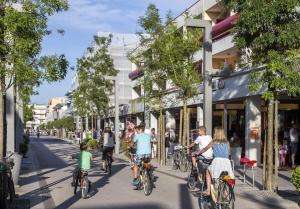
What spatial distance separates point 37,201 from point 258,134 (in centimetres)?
1329

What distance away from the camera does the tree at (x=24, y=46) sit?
12602 millimetres

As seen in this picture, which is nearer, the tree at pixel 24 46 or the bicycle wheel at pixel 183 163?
the tree at pixel 24 46

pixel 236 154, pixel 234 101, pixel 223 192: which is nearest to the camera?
pixel 223 192

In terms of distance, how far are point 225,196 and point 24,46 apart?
5.95 metres

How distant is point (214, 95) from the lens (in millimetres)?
27531

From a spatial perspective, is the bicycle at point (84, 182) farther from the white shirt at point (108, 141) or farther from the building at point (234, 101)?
the white shirt at point (108, 141)

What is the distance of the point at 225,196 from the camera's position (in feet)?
32.6

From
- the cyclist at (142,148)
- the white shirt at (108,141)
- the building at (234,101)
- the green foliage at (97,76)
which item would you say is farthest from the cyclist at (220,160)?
the green foliage at (97,76)

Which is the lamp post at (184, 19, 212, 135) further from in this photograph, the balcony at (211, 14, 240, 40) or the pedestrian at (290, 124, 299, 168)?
the balcony at (211, 14, 240, 40)

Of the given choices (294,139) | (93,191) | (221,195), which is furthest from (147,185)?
(294,139)

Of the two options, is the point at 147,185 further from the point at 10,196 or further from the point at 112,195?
the point at 10,196

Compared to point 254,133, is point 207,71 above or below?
above

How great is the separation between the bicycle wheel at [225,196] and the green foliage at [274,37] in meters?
3.69

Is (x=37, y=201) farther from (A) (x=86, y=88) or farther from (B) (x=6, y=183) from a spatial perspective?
(A) (x=86, y=88)
